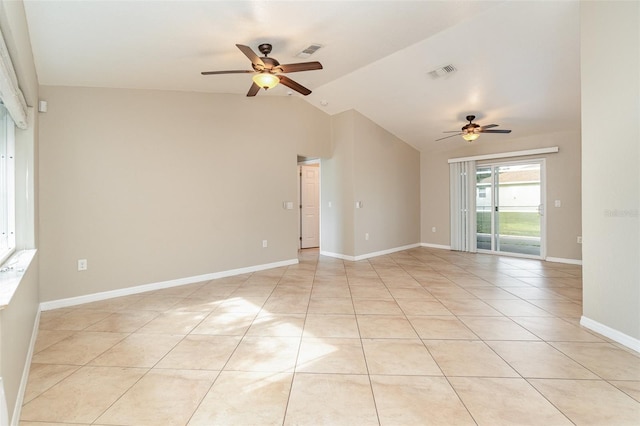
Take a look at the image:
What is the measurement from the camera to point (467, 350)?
232 centimetres

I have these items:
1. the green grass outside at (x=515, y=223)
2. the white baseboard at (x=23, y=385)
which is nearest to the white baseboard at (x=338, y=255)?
the green grass outside at (x=515, y=223)

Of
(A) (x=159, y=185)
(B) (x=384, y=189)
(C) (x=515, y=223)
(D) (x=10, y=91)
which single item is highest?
(D) (x=10, y=91)

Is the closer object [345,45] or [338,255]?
[345,45]

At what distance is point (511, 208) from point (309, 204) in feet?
14.5

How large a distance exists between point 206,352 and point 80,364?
850 millimetres

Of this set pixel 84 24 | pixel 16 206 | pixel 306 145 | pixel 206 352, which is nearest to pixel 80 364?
pixel 206 352

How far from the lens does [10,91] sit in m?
2.00

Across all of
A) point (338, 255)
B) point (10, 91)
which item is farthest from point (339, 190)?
point (10, 91)

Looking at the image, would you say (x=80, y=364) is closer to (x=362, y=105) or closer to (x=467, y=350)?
(x=467, y=350)

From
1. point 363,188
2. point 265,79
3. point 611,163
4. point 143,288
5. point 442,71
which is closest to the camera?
A: point 611,163

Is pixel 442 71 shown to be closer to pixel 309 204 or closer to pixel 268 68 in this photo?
pixel 268 68

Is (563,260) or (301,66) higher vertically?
(301,66)

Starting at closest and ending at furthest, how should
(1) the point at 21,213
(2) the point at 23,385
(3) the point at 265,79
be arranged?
(2) the point at 23,385
(1) the point at 21,213
(3) the point at 265,79

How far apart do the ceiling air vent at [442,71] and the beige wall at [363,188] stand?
70.7 inches
